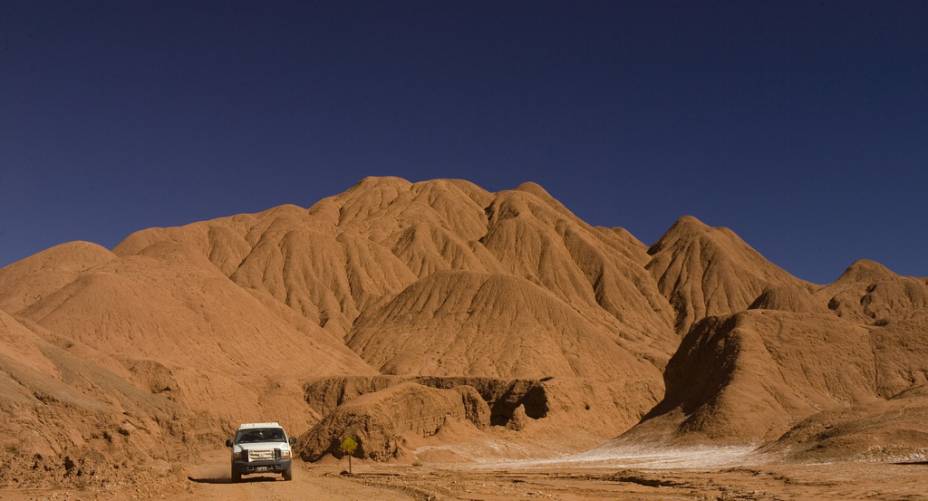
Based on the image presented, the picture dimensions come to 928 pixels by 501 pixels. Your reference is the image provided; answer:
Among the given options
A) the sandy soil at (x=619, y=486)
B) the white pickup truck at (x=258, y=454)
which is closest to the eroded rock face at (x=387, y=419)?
the sandy soil at (x=619, y=486)

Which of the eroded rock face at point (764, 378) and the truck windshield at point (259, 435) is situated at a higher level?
the eroded rock face at point (764, 378)

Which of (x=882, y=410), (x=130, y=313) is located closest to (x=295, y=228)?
(x=130, y=313)

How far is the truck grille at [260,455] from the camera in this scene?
24453mm

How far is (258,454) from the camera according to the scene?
80.5ft

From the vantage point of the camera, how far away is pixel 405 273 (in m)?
130

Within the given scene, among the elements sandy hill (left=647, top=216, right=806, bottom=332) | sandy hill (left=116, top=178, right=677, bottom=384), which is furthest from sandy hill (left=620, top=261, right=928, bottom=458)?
sandy hill (left=647, top=216, right=806, bottom=332)

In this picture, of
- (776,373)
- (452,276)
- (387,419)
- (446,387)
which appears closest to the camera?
(776,373)

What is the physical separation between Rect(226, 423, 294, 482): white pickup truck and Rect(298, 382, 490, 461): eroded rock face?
785 inches

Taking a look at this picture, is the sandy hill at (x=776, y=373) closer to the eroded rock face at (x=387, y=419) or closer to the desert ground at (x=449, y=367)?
the desert ground at (x=449, y=367)

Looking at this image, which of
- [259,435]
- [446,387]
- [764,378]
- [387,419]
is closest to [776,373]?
[764,378]

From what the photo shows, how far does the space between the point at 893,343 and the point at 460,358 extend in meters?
51.5

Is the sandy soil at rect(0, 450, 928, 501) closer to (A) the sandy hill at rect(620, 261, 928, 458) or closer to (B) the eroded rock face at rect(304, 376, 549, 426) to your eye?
(A) the sandy hill at rect(620, 261, 928, 458)

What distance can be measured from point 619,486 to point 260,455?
1031 centimetres

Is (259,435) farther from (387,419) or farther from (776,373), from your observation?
(776,373)
